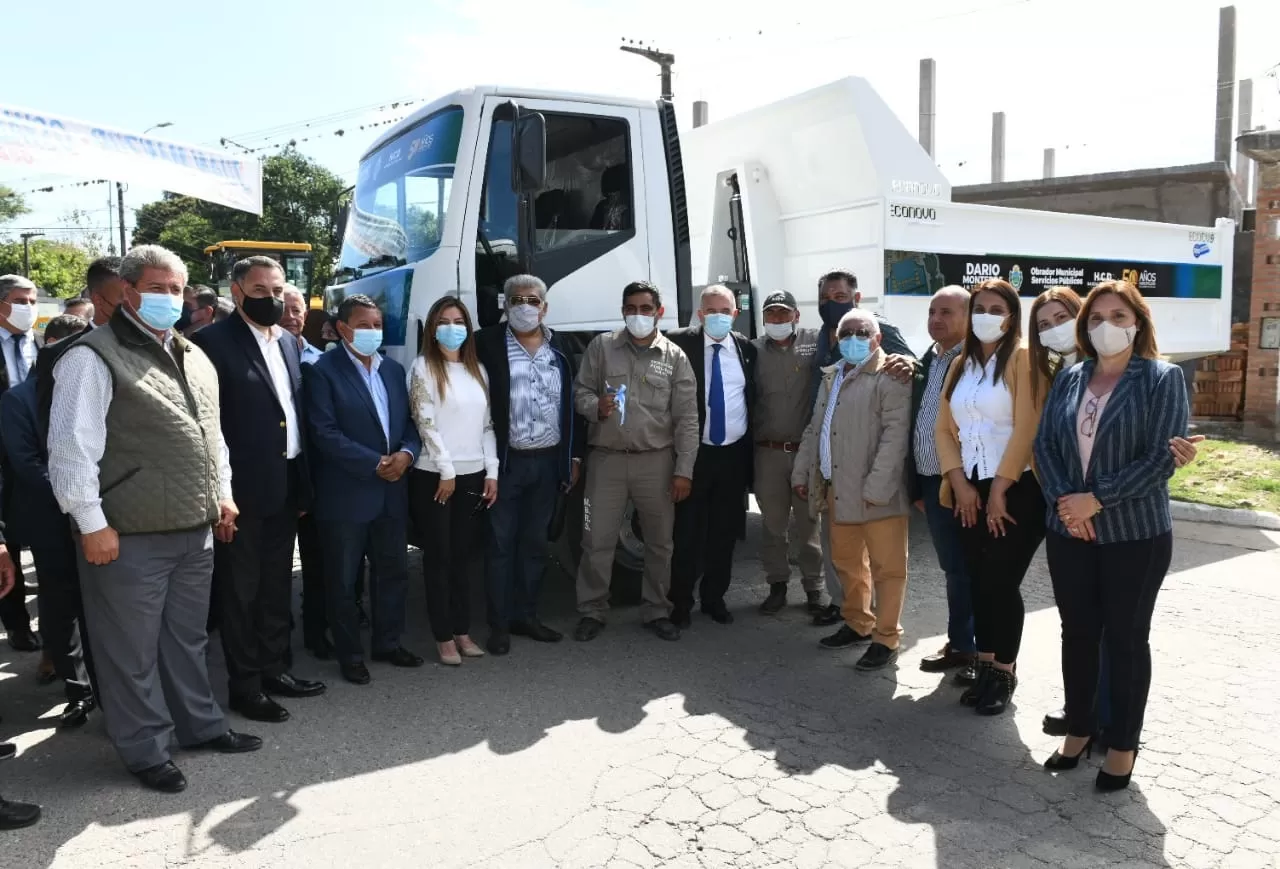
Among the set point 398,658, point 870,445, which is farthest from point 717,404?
point 398,658

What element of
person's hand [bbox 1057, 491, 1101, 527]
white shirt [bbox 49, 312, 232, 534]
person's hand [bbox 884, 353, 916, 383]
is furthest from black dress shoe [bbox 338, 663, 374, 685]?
person's hand [bbox 1057, 491, 1101, 527]

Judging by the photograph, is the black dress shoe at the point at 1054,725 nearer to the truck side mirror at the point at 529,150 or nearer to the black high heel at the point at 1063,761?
the black high heel at the point at 1063,761

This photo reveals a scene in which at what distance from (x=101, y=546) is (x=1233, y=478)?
351 inches

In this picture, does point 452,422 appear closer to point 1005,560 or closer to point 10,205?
point 1005,560

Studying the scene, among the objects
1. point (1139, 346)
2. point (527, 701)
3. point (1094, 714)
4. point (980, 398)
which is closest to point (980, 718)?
point (1094, 714)

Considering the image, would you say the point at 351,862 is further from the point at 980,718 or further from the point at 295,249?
the point at 295,249

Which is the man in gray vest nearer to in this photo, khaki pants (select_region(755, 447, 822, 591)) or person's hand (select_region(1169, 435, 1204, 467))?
khaki pants (select_region(755, 447, 822, 591))

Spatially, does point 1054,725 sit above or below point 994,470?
below

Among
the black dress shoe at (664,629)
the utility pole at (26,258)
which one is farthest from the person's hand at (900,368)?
the utility pole at (26,258)

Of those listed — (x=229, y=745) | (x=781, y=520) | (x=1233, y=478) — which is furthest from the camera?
(x=1233, y=478)

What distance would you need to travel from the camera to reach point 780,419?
5.14m

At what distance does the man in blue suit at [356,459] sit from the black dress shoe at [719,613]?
174 cm

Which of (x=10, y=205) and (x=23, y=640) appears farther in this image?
(x=10, y=205)

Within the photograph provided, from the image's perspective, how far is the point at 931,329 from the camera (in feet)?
14.3
